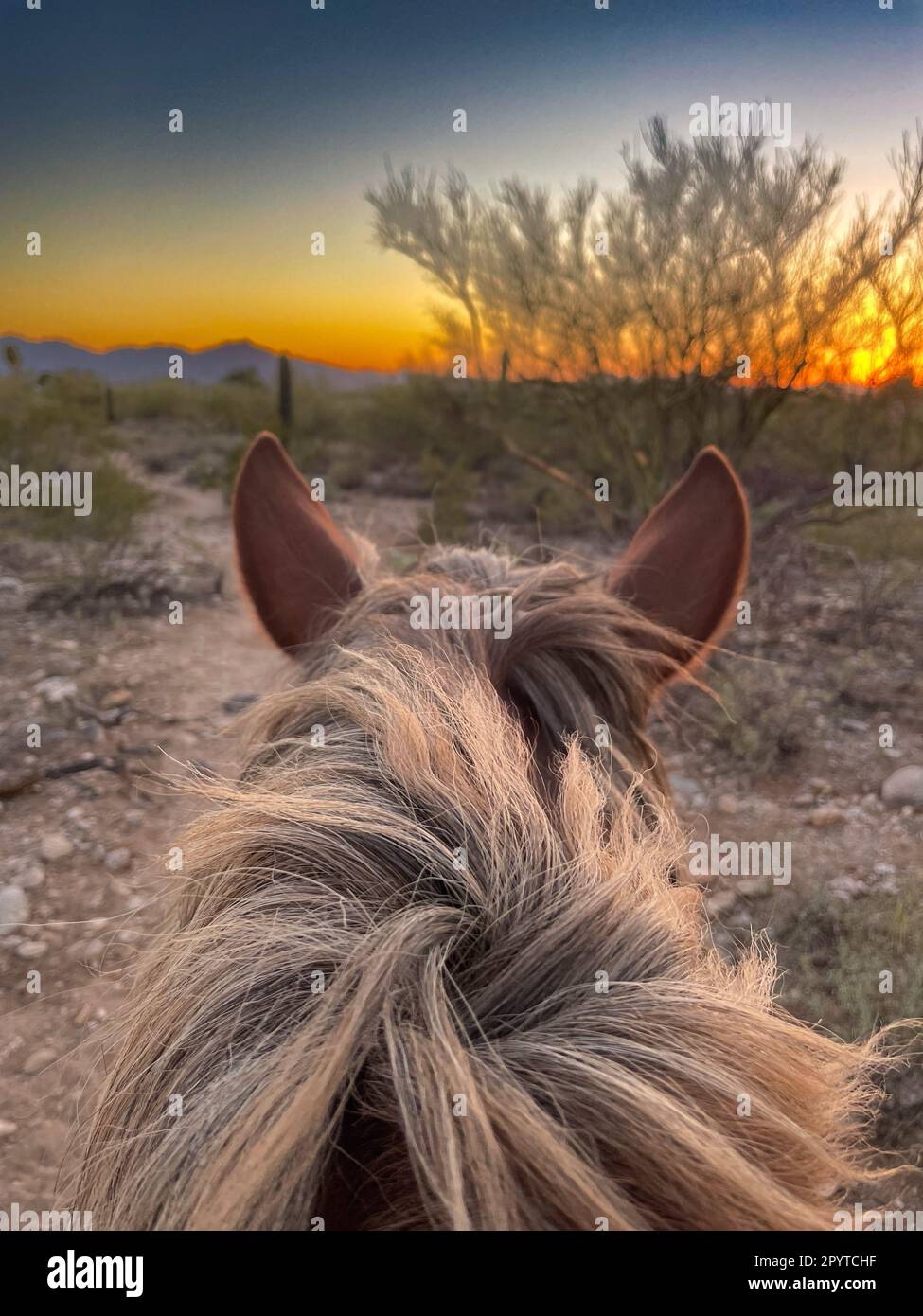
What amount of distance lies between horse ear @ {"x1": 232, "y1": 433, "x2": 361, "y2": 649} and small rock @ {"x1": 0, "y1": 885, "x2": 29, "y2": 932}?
187 centimetres

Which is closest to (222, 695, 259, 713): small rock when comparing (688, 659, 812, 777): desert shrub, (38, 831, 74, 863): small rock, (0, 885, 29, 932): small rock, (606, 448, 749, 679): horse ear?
(38, 831, 74, 863): small rock

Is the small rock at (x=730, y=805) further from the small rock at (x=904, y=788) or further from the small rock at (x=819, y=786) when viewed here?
the small rock at (x=904, y=788)

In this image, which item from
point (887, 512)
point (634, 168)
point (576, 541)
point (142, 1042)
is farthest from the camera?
point (576, 541)

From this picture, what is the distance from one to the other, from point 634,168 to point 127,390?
1091 centimetres

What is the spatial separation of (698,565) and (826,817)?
223 centimetres

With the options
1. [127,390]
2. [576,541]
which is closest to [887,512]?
[576,541]

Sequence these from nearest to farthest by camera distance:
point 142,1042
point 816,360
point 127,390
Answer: point 142,1042
point 816,360
point 127,390

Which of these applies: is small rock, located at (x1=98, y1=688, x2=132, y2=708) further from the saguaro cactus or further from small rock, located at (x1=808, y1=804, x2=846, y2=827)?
the saguaro cactus

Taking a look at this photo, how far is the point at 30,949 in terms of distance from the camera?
2.50m

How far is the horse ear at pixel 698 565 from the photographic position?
4.26 ft

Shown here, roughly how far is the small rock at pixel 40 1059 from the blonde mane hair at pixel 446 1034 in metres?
1.84
